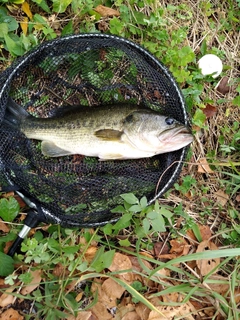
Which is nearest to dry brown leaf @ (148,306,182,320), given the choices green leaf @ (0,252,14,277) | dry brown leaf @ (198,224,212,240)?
dry brown leaf @ (198,224,212,240)

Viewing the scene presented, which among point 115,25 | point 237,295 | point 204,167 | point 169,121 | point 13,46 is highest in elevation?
point 13,46

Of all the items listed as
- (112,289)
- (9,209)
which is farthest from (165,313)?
(9,209)

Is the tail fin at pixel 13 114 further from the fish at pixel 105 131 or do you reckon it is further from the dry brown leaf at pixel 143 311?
the dry brown leaf at pixel 143 311

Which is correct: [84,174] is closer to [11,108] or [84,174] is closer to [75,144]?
[75,144]

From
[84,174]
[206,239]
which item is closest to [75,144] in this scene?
[84,174]

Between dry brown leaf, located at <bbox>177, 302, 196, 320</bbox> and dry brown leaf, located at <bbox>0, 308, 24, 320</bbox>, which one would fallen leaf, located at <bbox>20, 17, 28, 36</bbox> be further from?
dry brown leaf, located at <bbox>177, 302, 196, 320</bbox>

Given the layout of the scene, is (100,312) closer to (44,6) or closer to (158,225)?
(158,225)
